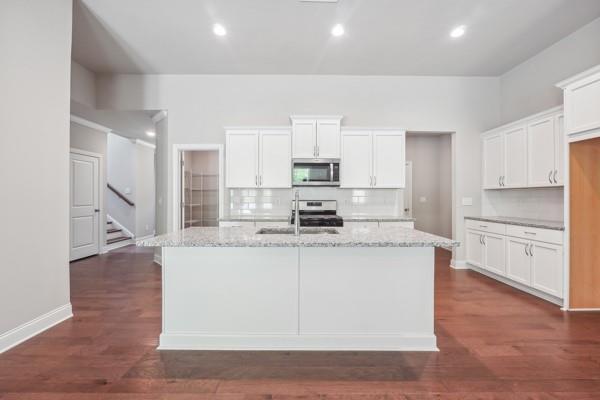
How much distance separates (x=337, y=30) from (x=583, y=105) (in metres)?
2.58

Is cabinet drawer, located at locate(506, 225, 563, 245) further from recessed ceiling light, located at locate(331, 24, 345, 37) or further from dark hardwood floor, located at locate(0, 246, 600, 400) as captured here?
recessed ceiling light, located at locate(331, 24, 345, 37)

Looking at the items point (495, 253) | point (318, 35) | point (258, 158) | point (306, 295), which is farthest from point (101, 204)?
point (495, 253)

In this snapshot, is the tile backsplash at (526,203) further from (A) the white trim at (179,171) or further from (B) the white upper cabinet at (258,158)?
(A) the white trim at (179,171)

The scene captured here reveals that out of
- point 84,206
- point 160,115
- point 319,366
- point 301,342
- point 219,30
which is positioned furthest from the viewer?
point 84,206

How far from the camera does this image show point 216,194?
5.53 metres

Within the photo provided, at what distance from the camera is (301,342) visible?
230 centimetres

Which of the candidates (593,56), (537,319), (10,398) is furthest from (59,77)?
(593,56)


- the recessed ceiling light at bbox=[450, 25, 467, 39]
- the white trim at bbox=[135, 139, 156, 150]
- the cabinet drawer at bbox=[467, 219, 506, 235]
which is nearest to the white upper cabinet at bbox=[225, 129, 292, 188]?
the recessed ceiling light at bbox=[450, 25, 467, 39]

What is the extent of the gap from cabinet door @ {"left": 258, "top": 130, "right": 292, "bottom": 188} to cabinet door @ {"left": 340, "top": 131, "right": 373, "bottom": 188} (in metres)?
0.81

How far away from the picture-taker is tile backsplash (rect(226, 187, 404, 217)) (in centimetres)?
484

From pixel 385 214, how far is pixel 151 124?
193 inches

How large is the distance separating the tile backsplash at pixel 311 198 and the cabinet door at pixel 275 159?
304 millimetres

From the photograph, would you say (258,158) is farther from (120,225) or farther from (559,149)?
(120,225)

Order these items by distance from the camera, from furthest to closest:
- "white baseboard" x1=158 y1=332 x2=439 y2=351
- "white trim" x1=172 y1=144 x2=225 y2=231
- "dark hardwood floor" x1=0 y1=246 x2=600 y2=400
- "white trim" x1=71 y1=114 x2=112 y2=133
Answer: "white trim" x1=71 y1=114 x2=112 y2=133
"white trim" x1=172 y1=144 x2=225 y2=231
"white baseboard" x1=158 y1=332 x2=439 y2=351
"dark hardwood floor" x1=0 y1=246 x2=600 y2=400
